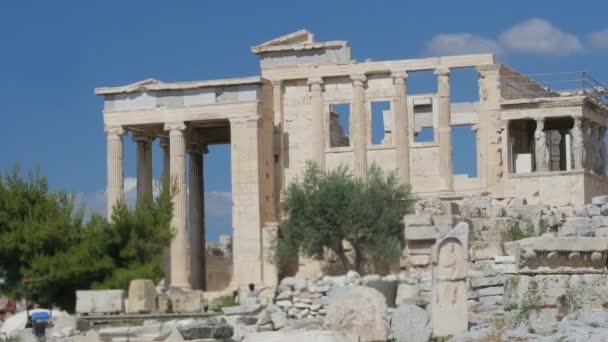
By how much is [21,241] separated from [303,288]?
863 cm

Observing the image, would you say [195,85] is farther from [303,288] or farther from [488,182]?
[303,288]

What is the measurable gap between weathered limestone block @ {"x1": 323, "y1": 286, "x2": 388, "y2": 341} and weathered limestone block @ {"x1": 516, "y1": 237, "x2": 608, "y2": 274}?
6.06 feet

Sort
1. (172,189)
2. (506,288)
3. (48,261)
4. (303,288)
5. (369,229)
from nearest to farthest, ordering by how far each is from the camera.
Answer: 1. (506,288)
2. (303,288)
3. (48,261)
4. (172,189)
5. (369,229)

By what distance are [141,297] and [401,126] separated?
16103 millimetres

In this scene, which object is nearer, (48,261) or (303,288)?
(303,288)

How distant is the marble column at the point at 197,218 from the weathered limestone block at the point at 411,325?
2615cm

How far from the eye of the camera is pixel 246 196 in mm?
43688

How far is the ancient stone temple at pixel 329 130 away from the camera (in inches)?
1715

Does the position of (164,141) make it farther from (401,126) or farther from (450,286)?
(450,286)

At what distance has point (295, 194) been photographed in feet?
140

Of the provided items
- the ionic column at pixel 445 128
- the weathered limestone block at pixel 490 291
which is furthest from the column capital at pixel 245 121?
the weathered limestone block at pixel 490 291

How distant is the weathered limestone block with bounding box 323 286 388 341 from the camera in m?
19.7

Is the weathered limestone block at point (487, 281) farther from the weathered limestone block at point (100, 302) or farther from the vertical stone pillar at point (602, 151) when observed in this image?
the vertical stone pillar at point (602, 151)

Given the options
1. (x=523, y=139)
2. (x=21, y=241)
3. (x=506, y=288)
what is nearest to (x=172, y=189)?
(x=21, y=241)
